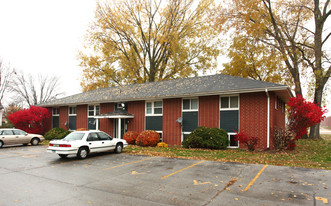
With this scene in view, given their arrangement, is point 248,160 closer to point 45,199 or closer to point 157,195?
point 157,195

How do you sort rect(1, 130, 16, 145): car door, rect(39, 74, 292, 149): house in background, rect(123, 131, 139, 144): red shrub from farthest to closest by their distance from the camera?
rect(123, 131, 139, 144): red shrub
rect(1, 130, 16, 145): car door
rect(39, 74, 292, 149): house in background

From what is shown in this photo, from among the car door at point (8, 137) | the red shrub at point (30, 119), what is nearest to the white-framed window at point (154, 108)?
the car door at point (8, 137)

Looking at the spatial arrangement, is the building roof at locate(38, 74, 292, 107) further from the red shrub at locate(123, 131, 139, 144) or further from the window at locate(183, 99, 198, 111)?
the red shrub at locate(123, 131, 139, 144)

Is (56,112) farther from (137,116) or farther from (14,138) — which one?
(137,116)

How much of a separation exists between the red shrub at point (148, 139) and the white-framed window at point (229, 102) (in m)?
5.42

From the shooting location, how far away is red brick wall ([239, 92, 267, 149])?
47.1ft

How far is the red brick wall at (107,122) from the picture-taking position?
21.8 metres

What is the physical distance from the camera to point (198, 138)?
48.9 feet

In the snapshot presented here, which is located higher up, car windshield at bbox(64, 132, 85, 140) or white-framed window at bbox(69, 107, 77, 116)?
white-framed window at bbox(69, 107, 77, 116)

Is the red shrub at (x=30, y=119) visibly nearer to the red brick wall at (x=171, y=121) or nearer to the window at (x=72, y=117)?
the window at (x=72, y=117)

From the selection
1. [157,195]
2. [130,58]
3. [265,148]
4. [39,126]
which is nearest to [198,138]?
[265,148]

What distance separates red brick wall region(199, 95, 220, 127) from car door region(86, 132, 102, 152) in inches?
294

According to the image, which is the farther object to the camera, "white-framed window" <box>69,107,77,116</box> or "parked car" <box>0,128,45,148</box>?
"white-framed window" <box>69,107,77,116</box>

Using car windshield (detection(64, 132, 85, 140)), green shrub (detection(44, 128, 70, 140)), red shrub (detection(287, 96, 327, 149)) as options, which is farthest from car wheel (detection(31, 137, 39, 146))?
red shrub (detection(287, 96, 327, 149))
